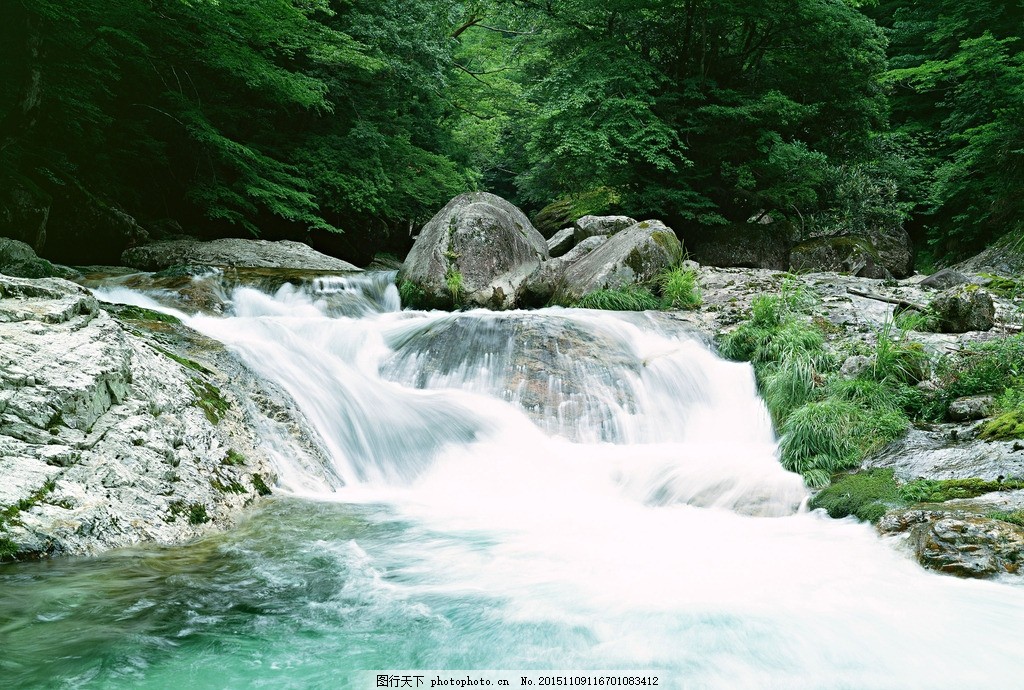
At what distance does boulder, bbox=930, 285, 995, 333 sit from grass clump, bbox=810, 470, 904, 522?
359cm

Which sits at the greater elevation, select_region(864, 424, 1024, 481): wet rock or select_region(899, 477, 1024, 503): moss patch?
select_region(864, 424, 1024, 481): wet rock

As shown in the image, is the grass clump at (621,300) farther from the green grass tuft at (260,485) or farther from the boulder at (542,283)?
the green grass tuft at (260,485)

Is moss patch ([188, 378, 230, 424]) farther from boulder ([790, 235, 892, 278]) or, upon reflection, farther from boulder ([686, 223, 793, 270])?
boulder ([790, 235, 892, 278])

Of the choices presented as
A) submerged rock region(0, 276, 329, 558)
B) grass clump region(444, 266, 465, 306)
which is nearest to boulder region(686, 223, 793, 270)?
grass clump region(444, 266, 465, 306)

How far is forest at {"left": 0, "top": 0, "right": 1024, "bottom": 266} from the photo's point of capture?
12547 millimetres

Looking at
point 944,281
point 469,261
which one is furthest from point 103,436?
point 944,281

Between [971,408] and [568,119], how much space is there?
458 inches

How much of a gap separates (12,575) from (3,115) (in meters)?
8.72

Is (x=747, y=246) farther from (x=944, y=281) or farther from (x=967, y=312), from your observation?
(x=967, y=312)

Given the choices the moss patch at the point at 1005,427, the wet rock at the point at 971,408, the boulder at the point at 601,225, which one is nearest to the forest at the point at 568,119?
the boulder at the point at 601,225

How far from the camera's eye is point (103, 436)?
4.33m

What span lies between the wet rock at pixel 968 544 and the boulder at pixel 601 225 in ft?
37.9

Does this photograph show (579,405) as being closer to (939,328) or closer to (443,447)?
(443,447)

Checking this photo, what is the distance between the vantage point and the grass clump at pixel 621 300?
10.9 meters
